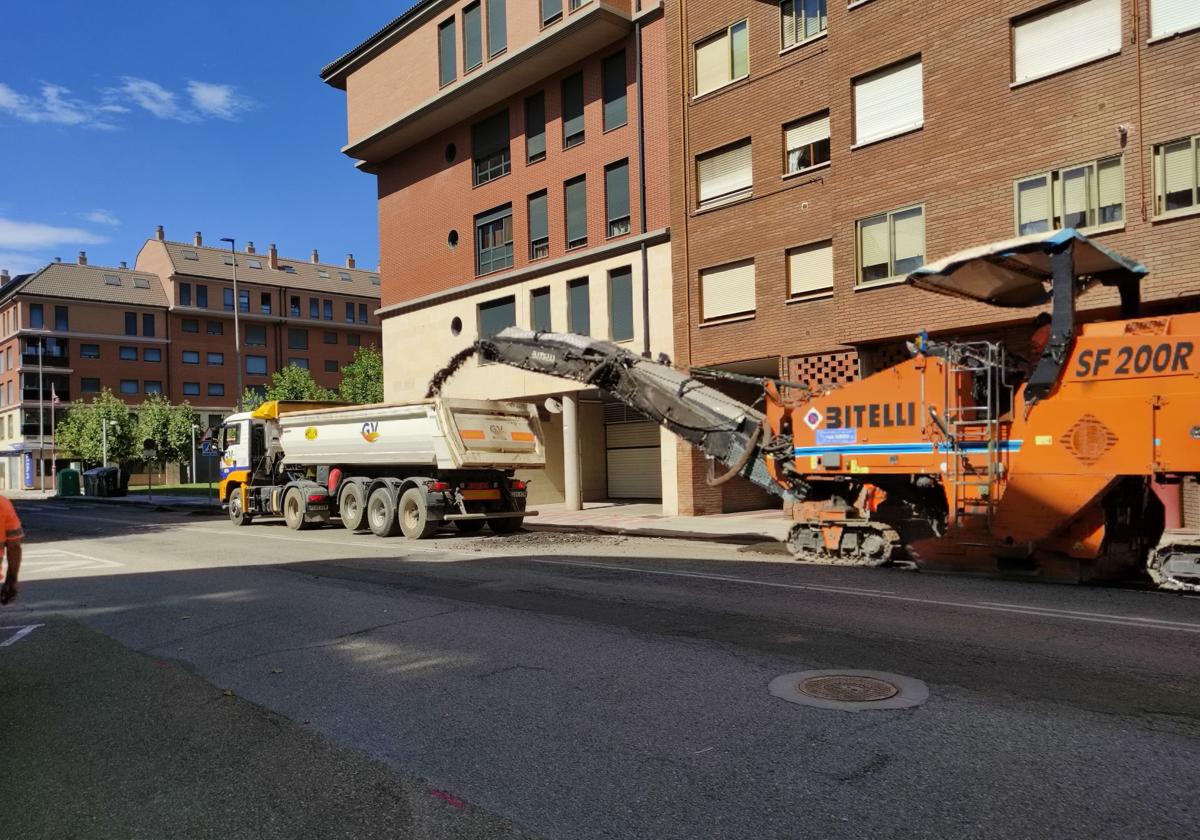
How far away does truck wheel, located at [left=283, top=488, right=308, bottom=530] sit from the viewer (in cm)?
1961

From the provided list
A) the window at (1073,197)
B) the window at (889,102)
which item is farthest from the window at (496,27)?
the window at (1073,197)

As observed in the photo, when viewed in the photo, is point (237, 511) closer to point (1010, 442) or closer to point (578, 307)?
point (578, 307)

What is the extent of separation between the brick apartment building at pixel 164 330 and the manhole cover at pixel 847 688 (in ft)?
211

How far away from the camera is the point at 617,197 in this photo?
23.6 m

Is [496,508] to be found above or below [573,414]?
below

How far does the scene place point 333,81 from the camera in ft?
107

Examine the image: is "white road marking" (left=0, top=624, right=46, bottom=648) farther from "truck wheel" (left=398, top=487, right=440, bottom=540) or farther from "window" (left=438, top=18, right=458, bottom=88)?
"window" (left=438, top=18, right=458, bottom=88)

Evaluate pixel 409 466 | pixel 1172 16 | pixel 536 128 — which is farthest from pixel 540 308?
pixel 1172 16

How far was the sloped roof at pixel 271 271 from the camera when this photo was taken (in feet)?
241

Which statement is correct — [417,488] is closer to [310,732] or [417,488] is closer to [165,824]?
[310,732]

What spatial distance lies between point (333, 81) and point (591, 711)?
32.3 m

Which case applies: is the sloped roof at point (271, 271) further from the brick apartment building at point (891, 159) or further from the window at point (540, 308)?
the brick apartment building at point (891, 159)

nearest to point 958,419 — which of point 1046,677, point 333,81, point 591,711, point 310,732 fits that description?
point 1046,677

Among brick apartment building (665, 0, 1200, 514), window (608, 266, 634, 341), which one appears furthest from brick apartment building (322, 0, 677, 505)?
brick apartment building (665, 0, 1200, 514)
